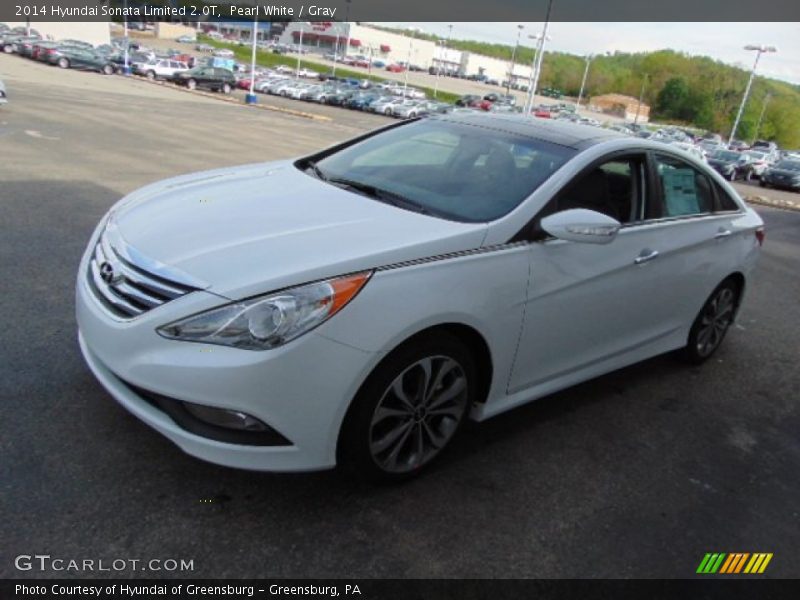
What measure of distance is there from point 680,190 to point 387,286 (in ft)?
8.19

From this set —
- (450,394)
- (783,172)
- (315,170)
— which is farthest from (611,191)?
(783,172)

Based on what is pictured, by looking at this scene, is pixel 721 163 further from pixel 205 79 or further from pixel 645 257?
pixel 645 257

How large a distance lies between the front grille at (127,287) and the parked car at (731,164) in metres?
34.0

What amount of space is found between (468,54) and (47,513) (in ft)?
519

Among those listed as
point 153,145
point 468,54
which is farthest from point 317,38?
point 153,145

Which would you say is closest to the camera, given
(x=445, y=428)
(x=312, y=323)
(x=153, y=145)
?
(x=312, y=323)

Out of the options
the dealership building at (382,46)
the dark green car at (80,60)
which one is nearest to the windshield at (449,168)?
the dark green car at (80,60)

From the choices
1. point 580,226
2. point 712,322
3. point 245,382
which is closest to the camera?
point 245,382

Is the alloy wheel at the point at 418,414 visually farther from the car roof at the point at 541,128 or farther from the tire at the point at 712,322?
the tire at the point at 712,322

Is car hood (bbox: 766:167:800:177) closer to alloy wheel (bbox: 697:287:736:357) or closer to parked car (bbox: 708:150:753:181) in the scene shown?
parked car (bbox: 708:150:753:181)

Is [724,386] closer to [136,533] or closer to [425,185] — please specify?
[425,185]

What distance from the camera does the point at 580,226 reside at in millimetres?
2984

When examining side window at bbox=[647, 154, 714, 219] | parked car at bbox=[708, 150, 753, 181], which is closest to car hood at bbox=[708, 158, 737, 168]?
parked car at bbox=[708, 150, 753, 181]

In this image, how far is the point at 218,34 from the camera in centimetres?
13500
